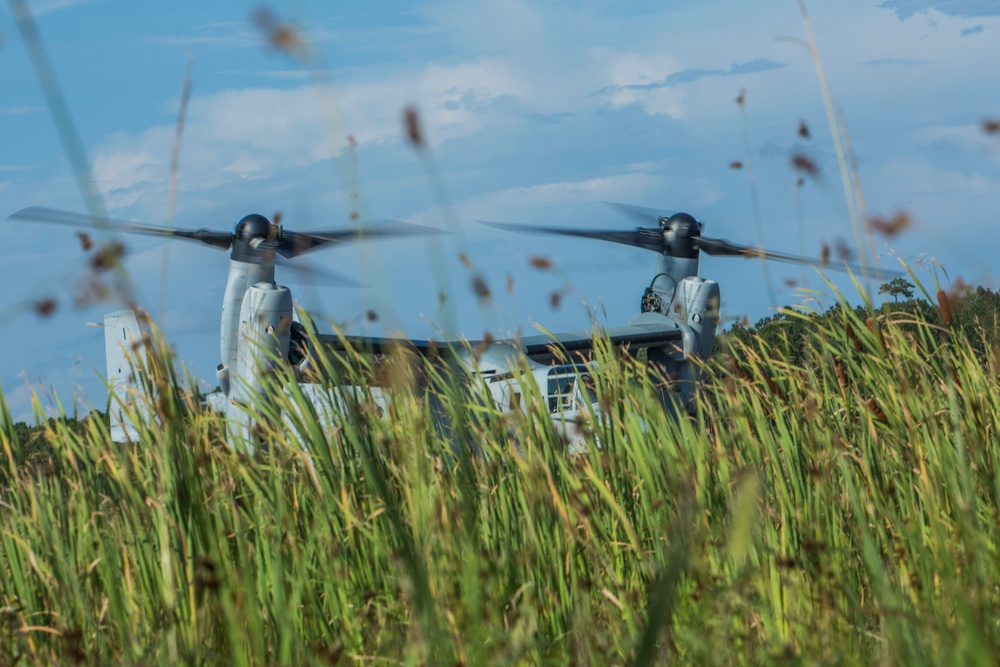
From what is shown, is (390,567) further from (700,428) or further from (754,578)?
(700,428)

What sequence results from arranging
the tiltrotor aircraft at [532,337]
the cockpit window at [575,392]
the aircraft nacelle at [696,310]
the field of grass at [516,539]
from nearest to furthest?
the field of grass at [516,539], the cockpit window at [575,392], the tiltrotor aircraft at [532,337], the aircraft nacelle at [696,310]

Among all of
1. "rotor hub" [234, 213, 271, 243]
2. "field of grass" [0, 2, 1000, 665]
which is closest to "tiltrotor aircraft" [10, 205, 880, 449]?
"rotor hub" [234, 213, 271, 243]

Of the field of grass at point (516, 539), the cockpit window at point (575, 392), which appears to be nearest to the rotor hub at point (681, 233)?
the cockpit window at point (575, 392)

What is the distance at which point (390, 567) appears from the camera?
3.05 meters

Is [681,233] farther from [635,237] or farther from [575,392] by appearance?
[575,392]

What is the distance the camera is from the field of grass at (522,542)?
2.29m

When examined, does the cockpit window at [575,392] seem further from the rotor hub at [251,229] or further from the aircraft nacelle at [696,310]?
the rotor hub at [251,229]

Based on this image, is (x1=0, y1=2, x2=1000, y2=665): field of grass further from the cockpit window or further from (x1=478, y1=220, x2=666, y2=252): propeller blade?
(x1=478, y1=220, x2=666, y2=252): propeller blade

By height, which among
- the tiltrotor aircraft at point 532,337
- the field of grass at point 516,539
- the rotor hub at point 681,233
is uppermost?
the rotor hub at point 681,233

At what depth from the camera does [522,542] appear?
3254 mm

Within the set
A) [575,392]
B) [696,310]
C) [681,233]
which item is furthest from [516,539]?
[681,233]

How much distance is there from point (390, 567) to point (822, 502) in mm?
1483

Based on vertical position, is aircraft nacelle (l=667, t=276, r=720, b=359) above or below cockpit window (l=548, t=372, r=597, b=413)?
above

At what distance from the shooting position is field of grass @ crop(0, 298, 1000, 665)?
229 cm
